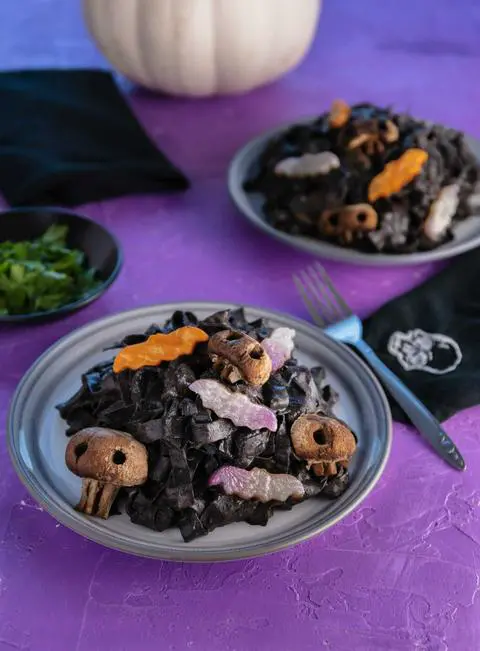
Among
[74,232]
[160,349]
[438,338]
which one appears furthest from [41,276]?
[438,338]

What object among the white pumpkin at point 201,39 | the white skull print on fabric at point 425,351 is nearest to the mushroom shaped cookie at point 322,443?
the white skull print on fabric at point 425,351

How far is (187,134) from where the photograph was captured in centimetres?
165

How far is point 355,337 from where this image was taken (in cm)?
109

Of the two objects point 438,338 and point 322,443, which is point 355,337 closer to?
point 438,338

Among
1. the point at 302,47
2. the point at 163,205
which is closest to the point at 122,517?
the point at 163,205

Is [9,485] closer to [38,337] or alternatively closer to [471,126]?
[38,337]

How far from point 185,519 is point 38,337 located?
0.44 meters

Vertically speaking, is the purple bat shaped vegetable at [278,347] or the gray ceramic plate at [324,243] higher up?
the purple bat shaped vegetable at [278,347]

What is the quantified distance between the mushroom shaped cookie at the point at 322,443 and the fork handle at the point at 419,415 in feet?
0.54

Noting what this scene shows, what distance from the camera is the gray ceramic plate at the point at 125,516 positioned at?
759mm

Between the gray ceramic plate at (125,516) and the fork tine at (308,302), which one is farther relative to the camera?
the fork tine at (308,302)

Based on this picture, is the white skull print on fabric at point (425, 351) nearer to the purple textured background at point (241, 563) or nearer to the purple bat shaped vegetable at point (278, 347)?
the purple textured background at point (241, 563)

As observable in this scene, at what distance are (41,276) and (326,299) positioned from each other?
413mm

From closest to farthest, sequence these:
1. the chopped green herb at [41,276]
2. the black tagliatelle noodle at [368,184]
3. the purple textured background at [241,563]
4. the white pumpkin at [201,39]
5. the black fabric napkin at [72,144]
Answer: the purple textured background at [241,563] < the chopped green herb at [41,276] < the black tagliatelle noodle at [368,184] < the black fabric napkin at [72,144] < the white pumpkin at [201,39]
